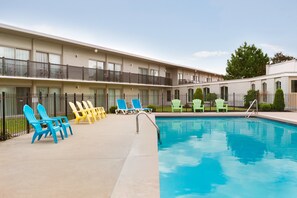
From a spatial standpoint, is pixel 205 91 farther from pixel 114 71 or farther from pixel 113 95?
pixel 114 71

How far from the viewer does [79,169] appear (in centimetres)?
439

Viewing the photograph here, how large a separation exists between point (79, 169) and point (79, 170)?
0.21ft

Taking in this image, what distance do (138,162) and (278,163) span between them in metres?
4.38

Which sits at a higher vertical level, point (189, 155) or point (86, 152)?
point (86, 152)

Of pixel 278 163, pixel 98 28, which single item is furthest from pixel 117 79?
pixel 278 163

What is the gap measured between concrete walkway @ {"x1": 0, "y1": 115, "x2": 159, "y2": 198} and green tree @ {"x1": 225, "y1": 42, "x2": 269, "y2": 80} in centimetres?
4054

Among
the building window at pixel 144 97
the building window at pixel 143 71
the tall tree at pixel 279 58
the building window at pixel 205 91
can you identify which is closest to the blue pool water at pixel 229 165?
the building window at pixel 144 97

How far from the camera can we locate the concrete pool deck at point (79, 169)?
3338mm

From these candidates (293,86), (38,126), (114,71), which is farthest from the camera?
(114,71)

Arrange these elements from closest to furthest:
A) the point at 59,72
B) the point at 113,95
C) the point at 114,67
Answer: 1. the point at 59,72
2. the point at 114,67
3. the point at 113,95

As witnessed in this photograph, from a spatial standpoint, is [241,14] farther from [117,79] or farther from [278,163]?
[278,163]

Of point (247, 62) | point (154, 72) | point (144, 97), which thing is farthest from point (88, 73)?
point (247, 62)

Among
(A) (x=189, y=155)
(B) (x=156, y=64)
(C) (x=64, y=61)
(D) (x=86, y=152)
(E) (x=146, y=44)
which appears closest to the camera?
(D) (x=86, y=152)

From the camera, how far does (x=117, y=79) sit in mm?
24766
